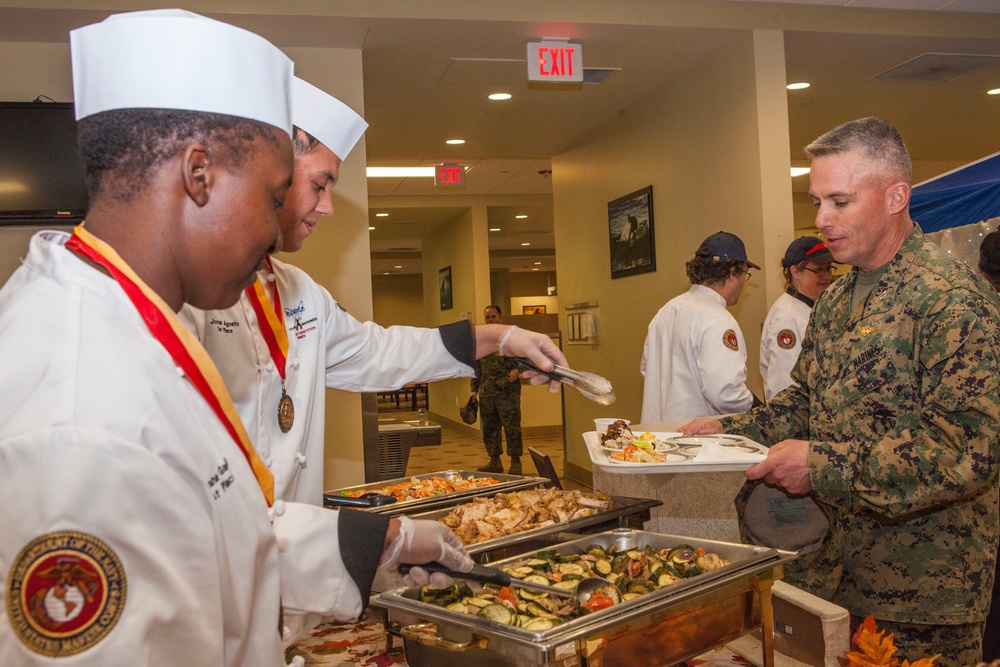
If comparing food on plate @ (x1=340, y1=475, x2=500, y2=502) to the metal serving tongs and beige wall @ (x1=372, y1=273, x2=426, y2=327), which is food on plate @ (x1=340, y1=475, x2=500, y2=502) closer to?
the metal serving tongs

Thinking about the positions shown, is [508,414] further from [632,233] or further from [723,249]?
[723,249]

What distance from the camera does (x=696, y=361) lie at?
3.33 meters

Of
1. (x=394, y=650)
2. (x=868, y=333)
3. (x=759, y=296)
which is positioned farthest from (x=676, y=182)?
(x=394, y=650)

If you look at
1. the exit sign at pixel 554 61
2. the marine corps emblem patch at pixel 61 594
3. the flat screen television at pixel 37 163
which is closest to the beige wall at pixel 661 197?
the exit sign at pixel 554 61

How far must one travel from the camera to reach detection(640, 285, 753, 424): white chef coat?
321cm

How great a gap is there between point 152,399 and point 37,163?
12.3 feet

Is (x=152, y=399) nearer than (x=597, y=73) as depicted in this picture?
Yes

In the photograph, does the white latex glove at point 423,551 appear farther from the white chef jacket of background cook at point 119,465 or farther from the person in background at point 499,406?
the person in background at point 499,406

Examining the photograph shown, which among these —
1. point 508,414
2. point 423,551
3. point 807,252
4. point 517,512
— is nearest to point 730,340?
point 807,252

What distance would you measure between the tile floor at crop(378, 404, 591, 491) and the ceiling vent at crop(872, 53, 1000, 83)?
13.1 ft

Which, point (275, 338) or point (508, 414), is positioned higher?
point (275, 338)

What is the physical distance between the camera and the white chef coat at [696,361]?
10.5ft

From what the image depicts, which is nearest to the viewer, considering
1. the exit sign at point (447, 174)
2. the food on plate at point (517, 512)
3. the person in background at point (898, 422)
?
the person in background at point (898, 422)

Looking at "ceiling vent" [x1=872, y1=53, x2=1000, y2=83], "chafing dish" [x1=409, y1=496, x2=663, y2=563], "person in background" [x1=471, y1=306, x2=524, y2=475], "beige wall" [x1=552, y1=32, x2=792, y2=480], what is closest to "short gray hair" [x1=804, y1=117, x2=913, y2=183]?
"chafing dish" [x1=409, y1=496, x2=663, y2=563]
